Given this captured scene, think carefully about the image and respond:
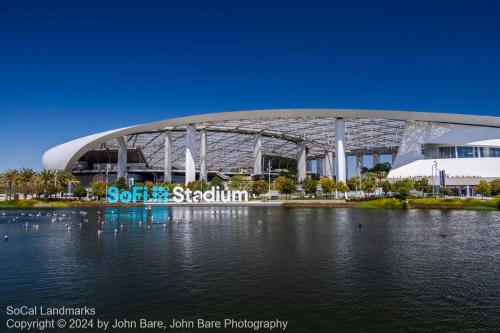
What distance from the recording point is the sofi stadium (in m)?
76.6

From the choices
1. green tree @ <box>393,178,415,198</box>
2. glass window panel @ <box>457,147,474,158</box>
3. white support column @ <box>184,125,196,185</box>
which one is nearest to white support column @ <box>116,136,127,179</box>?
white support column @ <box>184,125,196,185</box>

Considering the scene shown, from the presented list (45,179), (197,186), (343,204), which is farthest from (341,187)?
(45,179)

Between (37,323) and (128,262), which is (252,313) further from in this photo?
(128,262)

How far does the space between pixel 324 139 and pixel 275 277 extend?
83.1 m

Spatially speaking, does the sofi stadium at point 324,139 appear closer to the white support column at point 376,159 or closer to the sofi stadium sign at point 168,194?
the sofi stadium sign at point 168,194

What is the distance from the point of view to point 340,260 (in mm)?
18250

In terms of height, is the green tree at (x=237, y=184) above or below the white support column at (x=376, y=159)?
below

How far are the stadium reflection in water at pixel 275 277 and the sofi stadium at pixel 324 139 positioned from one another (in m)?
52.7

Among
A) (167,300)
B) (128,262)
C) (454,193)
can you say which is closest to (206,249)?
(128,262)

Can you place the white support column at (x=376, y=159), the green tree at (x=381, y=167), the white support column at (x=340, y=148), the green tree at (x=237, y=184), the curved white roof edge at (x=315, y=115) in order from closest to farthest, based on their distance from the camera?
the curved white roof edge at (x=315, y=115) → the white support column at (x=340, y=148) → the green tree at (x=237, y=184) → the green tree at (x=381, y=167) → the white support column at (x=376, y=159)

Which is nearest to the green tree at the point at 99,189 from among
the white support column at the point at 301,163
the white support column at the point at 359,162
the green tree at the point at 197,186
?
the green tree at the point at 197,186

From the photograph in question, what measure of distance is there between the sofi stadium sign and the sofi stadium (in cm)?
1114

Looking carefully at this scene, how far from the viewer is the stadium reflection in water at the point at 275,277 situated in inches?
437

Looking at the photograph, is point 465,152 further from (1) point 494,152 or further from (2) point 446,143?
(1) point 494,152
